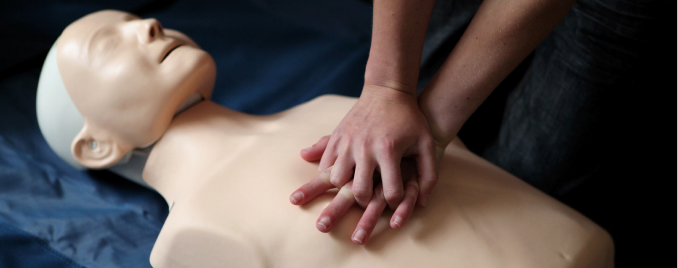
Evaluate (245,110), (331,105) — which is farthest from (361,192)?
(245,110)

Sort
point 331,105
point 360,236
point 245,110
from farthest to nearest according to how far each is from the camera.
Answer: point 245,110
point 331,105
point 360,236

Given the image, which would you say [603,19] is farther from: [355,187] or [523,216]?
[355,187]

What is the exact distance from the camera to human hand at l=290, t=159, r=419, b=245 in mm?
902

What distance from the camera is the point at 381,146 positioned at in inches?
37.1

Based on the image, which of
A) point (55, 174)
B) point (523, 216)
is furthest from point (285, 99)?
point (523, 216)

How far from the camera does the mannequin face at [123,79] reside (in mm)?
1172

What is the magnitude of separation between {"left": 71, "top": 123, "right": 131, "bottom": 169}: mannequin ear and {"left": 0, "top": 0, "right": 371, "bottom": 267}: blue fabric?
0.61 ft

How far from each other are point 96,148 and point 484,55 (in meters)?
0.92

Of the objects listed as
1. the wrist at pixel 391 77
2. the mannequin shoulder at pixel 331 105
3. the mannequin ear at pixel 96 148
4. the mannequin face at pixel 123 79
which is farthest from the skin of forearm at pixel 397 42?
the mannequin ear at pixel 96 148

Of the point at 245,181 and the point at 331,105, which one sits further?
the point at 331,105

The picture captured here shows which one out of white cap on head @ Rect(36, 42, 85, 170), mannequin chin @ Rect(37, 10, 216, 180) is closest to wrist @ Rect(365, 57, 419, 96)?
mannequin chin @ Rect(37, 10, 216, 180)

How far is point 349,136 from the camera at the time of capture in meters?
0.97

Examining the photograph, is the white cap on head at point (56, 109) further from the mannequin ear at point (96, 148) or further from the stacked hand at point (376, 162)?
the stacked hand at point (376, 162)

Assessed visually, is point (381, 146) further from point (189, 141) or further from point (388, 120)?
point (189, 141)
